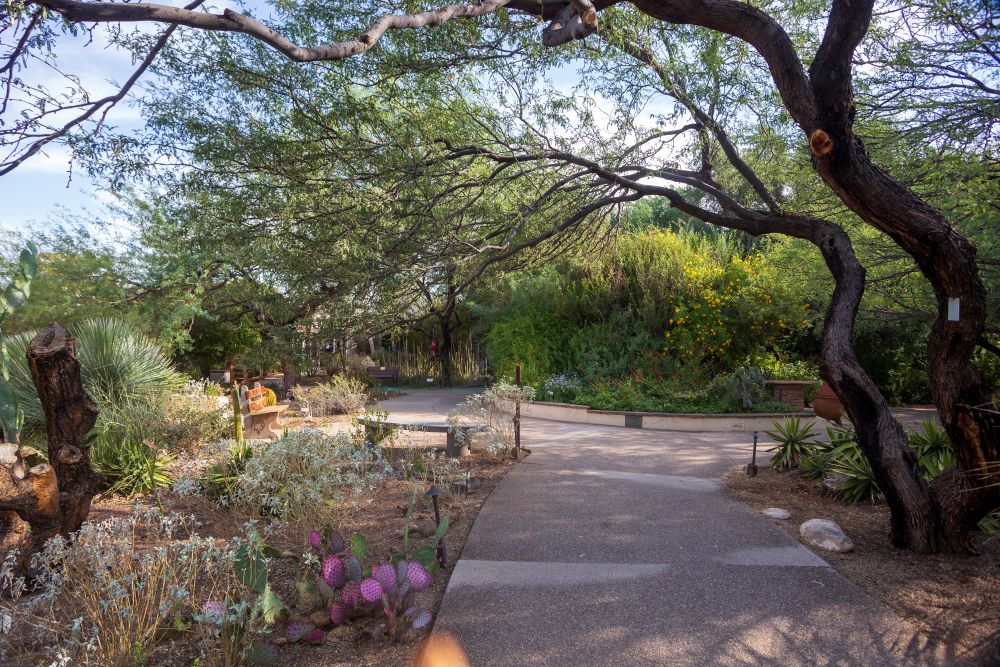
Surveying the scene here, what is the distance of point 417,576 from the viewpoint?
321 centimetres

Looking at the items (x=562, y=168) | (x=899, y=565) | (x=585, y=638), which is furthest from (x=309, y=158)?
(x=899, y=565)

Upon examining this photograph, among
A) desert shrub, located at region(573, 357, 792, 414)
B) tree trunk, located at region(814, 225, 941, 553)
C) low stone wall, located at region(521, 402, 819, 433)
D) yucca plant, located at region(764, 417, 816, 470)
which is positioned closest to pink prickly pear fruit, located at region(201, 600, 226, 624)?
tree trunk, located at region(814, 225, 941, 553)

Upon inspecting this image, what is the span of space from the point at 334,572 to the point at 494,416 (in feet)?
16.3

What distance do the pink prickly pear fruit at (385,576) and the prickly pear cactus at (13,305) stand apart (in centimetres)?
276

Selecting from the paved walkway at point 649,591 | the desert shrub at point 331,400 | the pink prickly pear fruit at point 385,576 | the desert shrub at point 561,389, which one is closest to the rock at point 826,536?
the paved walkway at point 649,591

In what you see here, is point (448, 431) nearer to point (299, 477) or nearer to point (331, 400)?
point (299, 477)

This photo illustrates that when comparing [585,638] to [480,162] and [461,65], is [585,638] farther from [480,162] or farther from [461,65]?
[480,162]

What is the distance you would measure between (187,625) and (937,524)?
4.83 meters

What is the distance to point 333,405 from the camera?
41.0ft

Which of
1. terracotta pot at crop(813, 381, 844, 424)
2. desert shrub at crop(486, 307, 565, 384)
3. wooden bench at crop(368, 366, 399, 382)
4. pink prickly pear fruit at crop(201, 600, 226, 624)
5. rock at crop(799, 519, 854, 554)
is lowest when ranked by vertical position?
rock at crop(799, 519, 854, 554)

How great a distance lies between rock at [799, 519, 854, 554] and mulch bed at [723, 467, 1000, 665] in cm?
6

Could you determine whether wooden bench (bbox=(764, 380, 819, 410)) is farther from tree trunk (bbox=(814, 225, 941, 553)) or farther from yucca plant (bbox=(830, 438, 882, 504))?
tree trunk (bbox=(814, 225, 941, 553))

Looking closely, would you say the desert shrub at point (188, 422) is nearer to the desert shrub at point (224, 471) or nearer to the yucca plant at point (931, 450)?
the desert shrub at point (224, 471)

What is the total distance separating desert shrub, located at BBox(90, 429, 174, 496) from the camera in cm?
581
